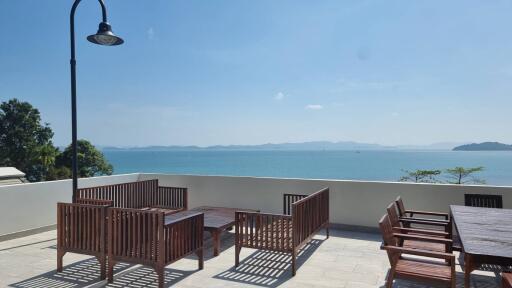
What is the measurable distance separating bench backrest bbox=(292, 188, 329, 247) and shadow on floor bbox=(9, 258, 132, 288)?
223cm

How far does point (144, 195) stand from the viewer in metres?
6.70

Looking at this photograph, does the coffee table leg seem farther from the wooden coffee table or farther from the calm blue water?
the calm blue water

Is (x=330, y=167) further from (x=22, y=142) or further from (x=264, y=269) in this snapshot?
(x=264, y=269)

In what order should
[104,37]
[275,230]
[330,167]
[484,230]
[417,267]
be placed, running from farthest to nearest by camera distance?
[330,167], [104,37], [275,230], [484,230], [417,267]

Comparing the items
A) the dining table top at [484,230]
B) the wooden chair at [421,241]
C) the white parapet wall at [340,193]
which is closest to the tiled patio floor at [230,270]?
the wooden chair at [421,241]

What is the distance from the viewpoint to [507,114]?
39.0 metres

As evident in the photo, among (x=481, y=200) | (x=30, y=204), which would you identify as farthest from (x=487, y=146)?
(x=30, y=204)

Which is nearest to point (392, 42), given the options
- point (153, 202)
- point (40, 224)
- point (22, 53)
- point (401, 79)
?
point (153, 202)

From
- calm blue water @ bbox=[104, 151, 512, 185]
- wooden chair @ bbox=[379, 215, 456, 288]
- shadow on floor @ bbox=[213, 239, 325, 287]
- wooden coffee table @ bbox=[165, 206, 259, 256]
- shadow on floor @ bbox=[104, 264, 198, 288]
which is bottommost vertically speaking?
calm blue water @ bbox=[104, 151, 512, 185]

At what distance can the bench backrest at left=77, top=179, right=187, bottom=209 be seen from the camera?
614 centimetres

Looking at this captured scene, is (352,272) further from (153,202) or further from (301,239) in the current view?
(153,202)

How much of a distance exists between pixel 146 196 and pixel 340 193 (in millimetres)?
3837

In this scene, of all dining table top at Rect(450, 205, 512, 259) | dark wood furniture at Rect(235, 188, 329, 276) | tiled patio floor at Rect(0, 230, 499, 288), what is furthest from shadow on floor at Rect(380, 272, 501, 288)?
dark wood furniture at Rect(235, 188, 329, 276)

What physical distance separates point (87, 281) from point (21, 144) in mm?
28374
